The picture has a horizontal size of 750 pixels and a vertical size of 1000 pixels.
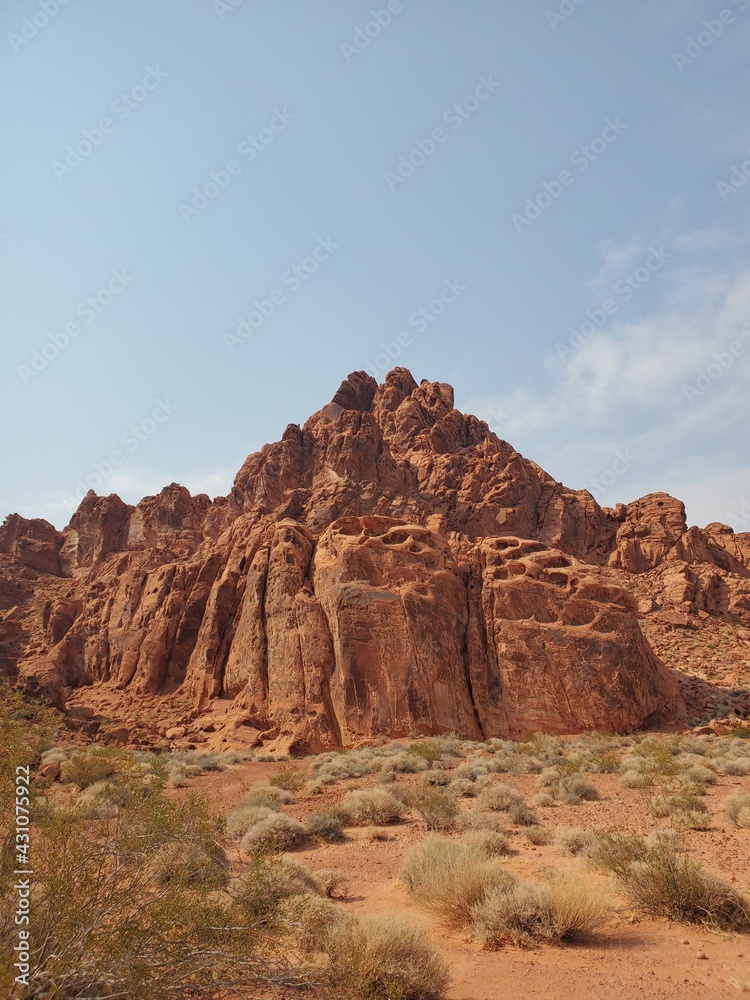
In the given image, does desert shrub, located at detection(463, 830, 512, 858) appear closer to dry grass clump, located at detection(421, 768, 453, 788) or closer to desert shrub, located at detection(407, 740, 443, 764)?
dry grass clump, located at detection(421, 768, 453, 788)

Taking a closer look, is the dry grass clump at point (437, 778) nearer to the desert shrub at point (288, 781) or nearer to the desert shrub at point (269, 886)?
the desert shrub at point (288, 781)

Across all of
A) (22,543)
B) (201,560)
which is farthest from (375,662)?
(22,543)

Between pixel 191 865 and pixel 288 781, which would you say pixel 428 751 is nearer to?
pixel 288 781

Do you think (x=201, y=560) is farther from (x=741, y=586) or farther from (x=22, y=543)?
(x=741, y=586)

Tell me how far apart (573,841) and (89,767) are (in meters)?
8.90

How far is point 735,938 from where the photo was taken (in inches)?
232

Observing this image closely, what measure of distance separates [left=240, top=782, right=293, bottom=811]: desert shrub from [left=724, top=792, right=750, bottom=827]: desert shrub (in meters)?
8.98

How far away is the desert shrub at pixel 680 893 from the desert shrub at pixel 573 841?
7.26 ft

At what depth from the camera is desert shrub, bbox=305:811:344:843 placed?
10.6 meters

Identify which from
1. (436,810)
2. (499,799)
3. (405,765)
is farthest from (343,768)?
(436,810)

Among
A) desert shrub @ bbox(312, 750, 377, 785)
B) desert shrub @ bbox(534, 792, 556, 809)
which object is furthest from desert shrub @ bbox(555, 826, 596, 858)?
desert shrub @ bbox(312, 750, 377, 785)

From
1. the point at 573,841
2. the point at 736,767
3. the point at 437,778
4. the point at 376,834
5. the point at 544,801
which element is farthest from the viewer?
the point at 736,767

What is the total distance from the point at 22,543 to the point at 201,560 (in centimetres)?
3189

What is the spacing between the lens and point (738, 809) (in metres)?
10.7
